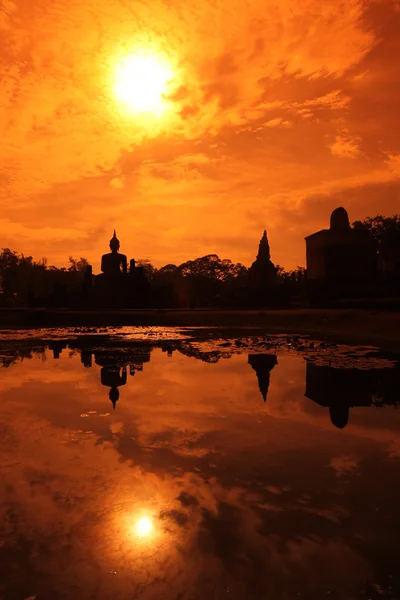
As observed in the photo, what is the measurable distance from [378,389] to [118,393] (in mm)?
5772

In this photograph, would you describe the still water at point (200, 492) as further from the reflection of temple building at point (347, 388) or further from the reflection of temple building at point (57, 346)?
the reflection of temple building at point (57, 346)

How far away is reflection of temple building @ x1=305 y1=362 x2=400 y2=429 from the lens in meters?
9.45

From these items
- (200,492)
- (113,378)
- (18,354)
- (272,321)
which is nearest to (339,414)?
(200,492)

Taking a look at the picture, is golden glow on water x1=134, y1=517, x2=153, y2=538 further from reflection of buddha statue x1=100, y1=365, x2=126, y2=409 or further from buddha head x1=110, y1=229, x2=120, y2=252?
buddha head x1=110, y1=229, x2=120, y2=252

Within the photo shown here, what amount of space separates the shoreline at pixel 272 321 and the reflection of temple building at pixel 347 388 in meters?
6.92

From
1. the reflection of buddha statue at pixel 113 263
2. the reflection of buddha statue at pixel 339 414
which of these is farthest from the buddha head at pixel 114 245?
the reflection of buddha statue at pixel 339 414

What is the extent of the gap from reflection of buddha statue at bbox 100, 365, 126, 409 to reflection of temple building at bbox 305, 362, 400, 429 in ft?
13.6

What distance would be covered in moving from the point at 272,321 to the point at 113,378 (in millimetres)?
22045

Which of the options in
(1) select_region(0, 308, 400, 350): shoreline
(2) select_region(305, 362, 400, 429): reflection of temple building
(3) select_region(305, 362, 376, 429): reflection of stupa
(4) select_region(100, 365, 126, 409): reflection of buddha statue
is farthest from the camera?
(1) select_region(0, 308, 400, 350): shoreline

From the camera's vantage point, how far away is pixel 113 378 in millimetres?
12727

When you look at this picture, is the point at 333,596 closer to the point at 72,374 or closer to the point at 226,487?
the point at 226,487

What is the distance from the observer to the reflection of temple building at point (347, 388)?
31.0 ft

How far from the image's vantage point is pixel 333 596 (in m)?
3.41

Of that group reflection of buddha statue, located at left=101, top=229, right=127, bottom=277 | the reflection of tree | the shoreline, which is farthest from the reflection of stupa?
reflection of buddha statue, located at left=101, top=229, right=127, bottom=277
